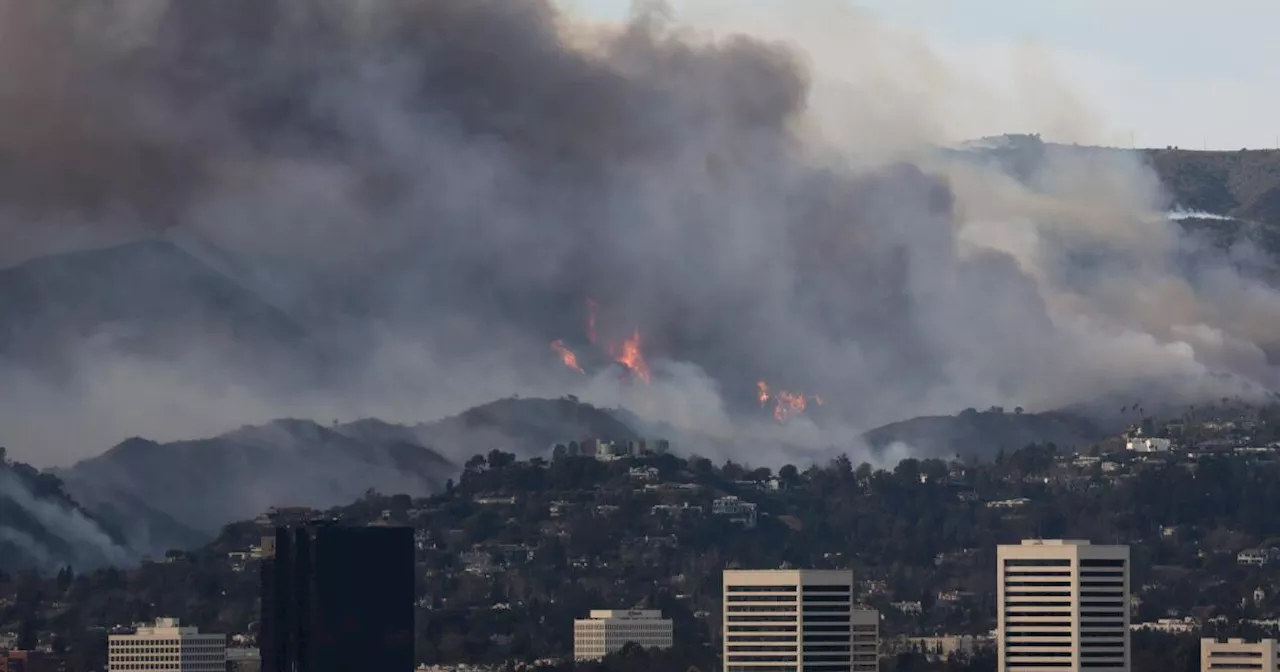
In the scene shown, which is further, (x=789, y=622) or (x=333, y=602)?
(x=789, y=622)

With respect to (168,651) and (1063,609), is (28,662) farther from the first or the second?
(1063,609)

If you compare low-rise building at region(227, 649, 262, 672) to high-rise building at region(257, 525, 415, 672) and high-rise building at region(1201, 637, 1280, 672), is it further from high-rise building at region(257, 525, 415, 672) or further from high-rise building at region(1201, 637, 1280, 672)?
high-rise building at region(1201, 637, 1280, 672)

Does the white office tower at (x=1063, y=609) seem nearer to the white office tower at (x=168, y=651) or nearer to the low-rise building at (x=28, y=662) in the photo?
the white office tower at (x=168, y=651)

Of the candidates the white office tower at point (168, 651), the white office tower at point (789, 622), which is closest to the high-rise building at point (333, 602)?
the white office tower at point (789, 622)

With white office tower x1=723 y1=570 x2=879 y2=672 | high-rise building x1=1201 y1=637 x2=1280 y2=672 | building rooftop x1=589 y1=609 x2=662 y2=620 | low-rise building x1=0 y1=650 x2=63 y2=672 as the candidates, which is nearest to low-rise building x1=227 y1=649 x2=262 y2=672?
low-rise building x1=0 y1=650 x2=63 y2=672

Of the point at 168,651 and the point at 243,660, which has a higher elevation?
the point at 168,651

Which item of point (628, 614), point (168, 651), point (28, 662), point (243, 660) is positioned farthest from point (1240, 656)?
point (28, 662)

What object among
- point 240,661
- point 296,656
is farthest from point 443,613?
point 296,656
